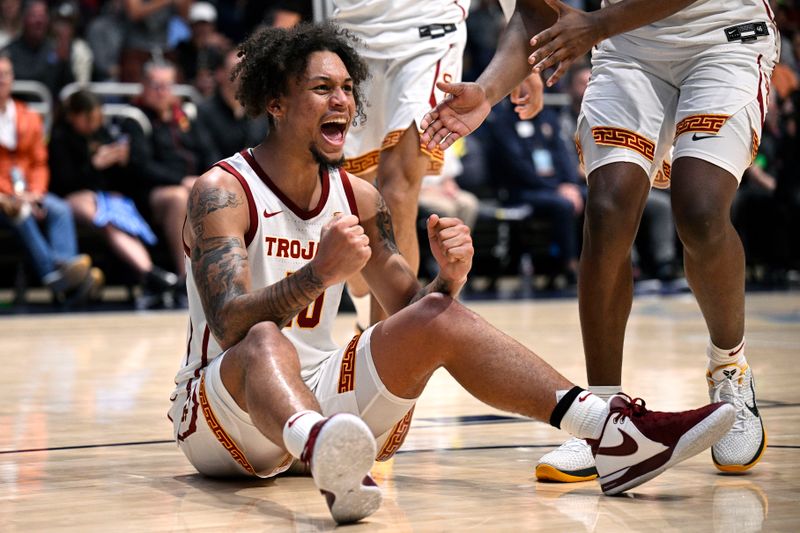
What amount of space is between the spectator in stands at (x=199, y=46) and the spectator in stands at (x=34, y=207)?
1854mm

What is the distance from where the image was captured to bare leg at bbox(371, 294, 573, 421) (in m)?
3.24

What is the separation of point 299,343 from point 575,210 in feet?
29.2

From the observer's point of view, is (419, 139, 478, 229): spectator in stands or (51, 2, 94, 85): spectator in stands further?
(51, 2, 94, 85): spectator in stands

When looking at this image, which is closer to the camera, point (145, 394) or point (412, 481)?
point (412, 481)

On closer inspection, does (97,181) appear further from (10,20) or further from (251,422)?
(251,422)

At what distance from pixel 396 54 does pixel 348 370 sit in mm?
2336

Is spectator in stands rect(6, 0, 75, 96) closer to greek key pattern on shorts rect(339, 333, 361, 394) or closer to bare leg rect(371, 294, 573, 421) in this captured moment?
greek key pattern on shorts rect(339, 333, 361, 394)

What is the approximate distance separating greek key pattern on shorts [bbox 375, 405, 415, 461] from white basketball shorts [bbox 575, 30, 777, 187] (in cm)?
100

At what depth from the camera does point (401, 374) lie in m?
3.27

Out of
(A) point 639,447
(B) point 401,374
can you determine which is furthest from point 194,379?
(A) point 639,447

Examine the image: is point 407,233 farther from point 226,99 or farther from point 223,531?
point 226,99

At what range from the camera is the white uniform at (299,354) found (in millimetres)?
3330

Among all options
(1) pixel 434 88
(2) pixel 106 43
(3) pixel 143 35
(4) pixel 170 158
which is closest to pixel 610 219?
(1) pixel 434 88

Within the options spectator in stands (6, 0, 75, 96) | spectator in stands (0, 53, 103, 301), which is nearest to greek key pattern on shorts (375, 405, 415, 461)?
spectator in stands (0, 53, 103, 301)
